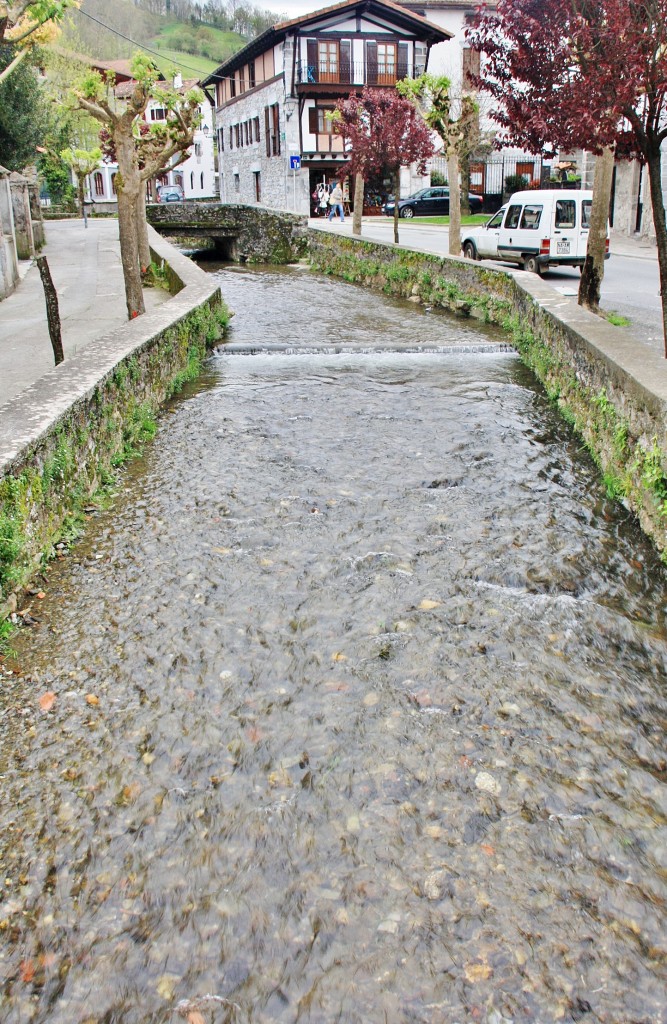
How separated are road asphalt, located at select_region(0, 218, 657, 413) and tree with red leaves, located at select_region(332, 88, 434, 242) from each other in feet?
8.23

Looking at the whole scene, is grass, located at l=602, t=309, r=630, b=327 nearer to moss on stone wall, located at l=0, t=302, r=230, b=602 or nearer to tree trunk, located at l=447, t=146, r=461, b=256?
moss on stone wall, located at l=0, t=302, r=230, b=602

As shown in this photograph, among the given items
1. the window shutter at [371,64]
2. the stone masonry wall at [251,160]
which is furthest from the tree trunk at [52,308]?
the window shutter at [371,64]

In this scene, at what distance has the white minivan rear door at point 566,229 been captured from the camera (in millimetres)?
19047

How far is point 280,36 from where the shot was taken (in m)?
43.4

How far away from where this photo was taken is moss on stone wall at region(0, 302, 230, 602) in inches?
192

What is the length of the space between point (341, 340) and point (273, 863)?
37.4ft

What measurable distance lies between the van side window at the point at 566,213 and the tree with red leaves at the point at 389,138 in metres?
5.26

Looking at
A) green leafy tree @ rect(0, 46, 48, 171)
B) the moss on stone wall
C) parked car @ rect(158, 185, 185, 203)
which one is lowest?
the moss on stone wall

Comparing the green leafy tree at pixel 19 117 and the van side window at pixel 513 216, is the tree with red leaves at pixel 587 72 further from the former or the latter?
the green leafy tree at pixel 19 117

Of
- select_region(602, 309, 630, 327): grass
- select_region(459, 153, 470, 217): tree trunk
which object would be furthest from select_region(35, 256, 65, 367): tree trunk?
select_region(459, 153, 470, 217): tree trunk

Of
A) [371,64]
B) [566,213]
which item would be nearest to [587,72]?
[566,213]

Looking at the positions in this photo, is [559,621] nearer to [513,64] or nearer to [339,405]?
[339,405]

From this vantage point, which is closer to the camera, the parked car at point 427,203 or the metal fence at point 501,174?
the parked car at point 427,203

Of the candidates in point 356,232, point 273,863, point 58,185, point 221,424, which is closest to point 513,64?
point 221,424
